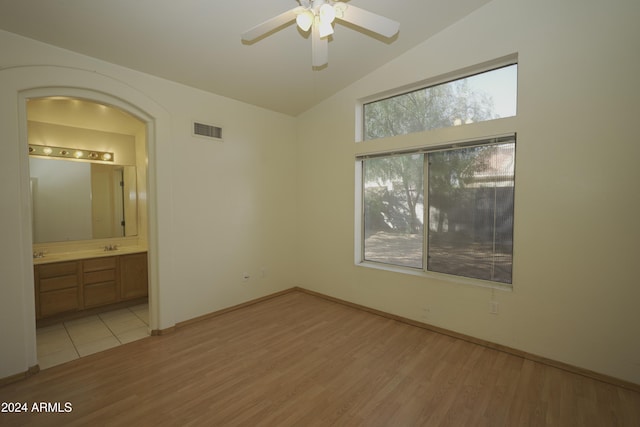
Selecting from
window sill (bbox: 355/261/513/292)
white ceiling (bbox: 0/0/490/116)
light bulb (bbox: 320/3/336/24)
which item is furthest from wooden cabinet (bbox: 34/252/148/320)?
light bulb (bbox: 320/3/336/24)

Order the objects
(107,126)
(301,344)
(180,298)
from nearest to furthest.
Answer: (301,344) → (180,298) → (107,126)

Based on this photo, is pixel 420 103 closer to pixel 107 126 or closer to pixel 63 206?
pixel 107 126

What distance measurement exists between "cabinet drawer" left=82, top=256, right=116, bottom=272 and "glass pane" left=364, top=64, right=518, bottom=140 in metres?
3.90

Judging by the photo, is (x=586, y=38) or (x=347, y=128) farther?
(x=347, y=128)

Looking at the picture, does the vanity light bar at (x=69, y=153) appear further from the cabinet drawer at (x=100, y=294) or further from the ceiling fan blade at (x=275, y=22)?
the ceiling fan blade at (x=275, y=22)

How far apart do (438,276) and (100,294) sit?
14.3 feet

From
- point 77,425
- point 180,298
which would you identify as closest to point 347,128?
point 180,298

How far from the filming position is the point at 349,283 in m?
3.99

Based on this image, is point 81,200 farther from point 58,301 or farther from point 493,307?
point 493,307

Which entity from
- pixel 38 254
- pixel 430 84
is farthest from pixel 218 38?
pixel 38 254

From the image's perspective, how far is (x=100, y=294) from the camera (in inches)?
147

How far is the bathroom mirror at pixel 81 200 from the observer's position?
3725 millimetres

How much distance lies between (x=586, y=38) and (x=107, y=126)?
5668mm

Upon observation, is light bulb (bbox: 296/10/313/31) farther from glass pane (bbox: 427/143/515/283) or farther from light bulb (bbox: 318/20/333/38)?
glass pane (bbox: 427/143/515/283)
